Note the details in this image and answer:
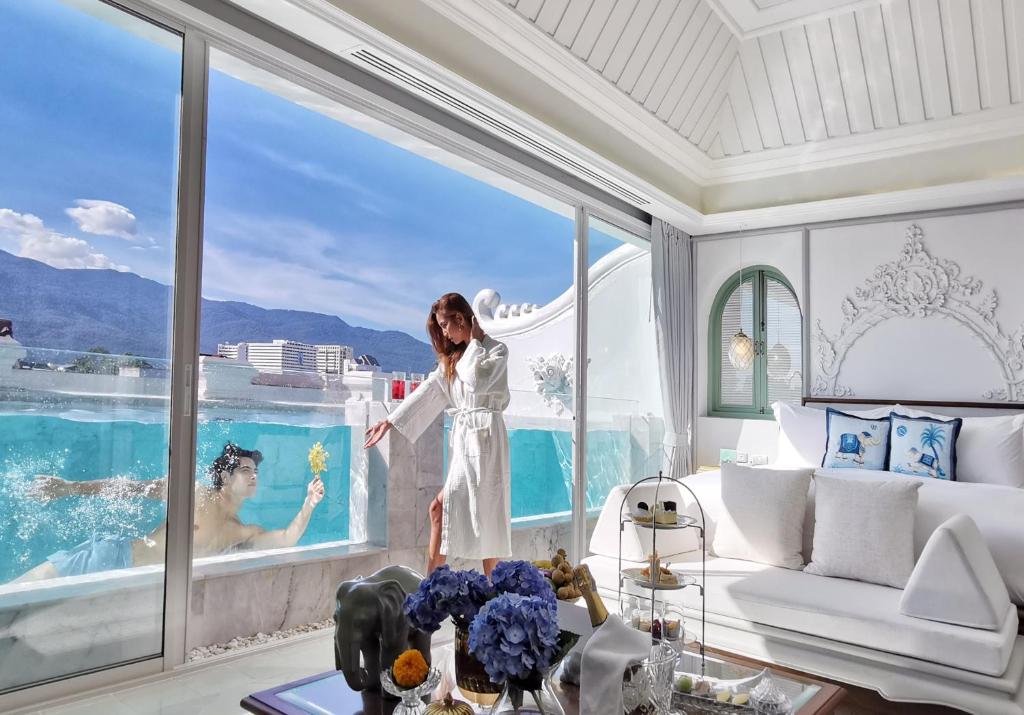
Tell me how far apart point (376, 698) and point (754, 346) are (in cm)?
482

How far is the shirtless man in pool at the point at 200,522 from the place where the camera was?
246cm

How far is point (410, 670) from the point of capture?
5.30ft

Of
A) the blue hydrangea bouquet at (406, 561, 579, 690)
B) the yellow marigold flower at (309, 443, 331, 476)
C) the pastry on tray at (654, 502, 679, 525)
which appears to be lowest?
the blue hydrangea bouquet at (406, 561, 579, 690)

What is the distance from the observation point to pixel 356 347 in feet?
18.6

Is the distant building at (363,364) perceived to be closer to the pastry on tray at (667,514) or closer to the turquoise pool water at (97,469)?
the turquoise pool water at (97,469)

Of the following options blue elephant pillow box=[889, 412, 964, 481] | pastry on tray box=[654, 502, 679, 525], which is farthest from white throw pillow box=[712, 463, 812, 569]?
blue elephant pillow box=[889, 412, 964, 481]

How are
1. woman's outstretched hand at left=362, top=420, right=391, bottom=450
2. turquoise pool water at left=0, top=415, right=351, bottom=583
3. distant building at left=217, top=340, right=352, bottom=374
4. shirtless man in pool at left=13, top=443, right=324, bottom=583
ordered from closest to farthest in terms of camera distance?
turquoise pool water at left=0, top=415, right=351, bottom=583 → shirtless man in pool at left=13, top=443, right=324, bottom=583 → distant building at left=217, top=340, right=352, bottom=374 → woman's outstretched hand at left=362, top=420, right=391, bottom=450

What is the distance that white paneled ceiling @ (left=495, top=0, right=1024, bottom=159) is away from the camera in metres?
4.27

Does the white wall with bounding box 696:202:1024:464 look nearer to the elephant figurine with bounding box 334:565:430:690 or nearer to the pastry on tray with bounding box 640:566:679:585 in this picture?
the pastry on tray with bounding box 640:566:679:585

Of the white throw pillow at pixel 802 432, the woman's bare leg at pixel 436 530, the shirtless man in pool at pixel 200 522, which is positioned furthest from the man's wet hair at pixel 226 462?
the white throw pillow at pixel 802 432

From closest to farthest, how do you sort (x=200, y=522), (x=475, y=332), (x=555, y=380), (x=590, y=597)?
(x=590, y=597) < (x=200, y=522) < (x=475, y=332) < (x=555, y=380)

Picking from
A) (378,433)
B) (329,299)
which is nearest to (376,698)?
(378,433)

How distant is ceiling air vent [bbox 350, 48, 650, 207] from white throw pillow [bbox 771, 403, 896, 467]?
1.83 metres

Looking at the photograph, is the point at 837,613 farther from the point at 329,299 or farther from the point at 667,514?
the point at 329,299
